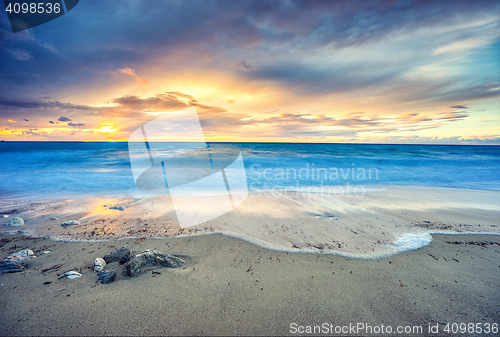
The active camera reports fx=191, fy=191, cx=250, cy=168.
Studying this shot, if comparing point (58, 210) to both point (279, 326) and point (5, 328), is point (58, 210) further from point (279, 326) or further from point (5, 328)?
point (279, 326)

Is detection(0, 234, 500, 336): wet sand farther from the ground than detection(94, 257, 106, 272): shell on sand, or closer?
closer

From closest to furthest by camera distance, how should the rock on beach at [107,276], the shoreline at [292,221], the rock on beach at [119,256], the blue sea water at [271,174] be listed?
the rock on beach at [107,276]
the rock on beach at [119,256]
the shoreline at [292,221]
the blue sea water at [271,174]

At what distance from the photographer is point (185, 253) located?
329 cm

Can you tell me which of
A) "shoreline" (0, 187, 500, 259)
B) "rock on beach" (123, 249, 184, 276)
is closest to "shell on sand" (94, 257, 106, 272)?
"rock on beach" (123, 249, 184, 276)

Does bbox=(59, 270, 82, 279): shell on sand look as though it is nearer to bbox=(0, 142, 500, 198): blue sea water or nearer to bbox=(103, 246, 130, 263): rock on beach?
bbox=(103, 246, 130, 263): rock on beach

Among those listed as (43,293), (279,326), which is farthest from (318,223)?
(43,293)

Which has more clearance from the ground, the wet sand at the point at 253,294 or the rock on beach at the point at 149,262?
the rock on beach at the point at 149,262

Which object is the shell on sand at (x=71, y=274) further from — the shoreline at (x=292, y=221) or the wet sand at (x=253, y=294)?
the shoreline at (x=292, y=221)

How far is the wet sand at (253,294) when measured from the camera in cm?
194

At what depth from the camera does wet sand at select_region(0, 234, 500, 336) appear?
1943 millimetres

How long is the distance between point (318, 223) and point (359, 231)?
0.89 m

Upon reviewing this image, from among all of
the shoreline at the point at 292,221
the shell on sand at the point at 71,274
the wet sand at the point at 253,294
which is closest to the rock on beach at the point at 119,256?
the wet sand at the point at 253,294

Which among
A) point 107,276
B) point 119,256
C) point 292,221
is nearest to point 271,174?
point 292,221

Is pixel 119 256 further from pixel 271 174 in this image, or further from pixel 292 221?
pixel 271 174
